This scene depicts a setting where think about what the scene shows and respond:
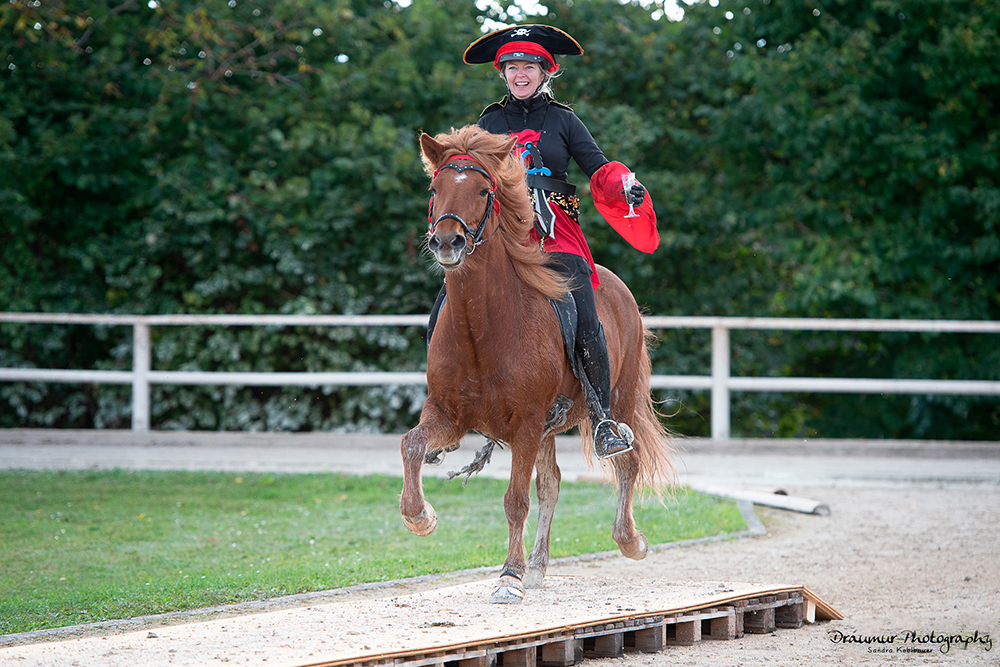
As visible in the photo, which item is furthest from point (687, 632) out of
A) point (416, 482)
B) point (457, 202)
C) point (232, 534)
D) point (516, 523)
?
point (232, 534)

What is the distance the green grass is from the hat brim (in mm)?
2931

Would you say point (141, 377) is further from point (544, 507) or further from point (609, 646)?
point (609, 646)

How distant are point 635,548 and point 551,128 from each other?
2.41 metres

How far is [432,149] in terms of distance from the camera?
14.9ft

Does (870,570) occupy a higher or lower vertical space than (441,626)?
lower

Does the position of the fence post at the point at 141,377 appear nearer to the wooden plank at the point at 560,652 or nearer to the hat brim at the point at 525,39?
the hat brim at the point at 525,39

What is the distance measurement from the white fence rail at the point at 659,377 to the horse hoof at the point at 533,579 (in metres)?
5.55

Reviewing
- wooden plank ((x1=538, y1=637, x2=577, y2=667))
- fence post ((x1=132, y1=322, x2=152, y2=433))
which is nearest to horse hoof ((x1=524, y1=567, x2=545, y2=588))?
wooden plank ((x1=538, y1=637, x2=577, y2=667))

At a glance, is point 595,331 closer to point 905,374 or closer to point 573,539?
point 573,539

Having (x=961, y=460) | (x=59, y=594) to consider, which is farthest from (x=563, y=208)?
(x=961, y=460)

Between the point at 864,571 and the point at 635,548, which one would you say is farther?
the point at 864,571

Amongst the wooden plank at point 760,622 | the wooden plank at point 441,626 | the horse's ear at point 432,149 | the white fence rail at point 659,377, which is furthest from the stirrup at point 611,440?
the white fence rail at point 659,377

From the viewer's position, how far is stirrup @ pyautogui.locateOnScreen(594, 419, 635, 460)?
516cm

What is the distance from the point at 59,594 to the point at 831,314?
1080 cm
